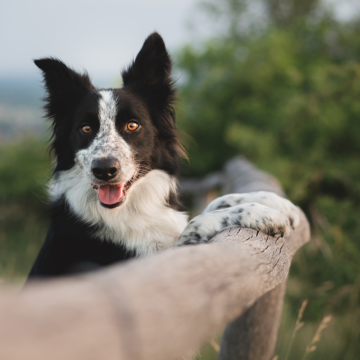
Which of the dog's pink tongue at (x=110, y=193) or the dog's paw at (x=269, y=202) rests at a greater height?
the dog's paw at (x=269, y=202)

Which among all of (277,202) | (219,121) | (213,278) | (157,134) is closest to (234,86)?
(219,121)

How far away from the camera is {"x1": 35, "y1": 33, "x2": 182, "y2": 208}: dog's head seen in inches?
101

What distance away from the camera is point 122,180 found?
2.56 meters

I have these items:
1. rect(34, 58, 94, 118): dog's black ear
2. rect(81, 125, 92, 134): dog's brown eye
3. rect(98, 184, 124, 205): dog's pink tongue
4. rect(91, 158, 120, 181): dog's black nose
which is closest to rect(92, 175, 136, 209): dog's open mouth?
rect(98, 184, 124, 205): dog's pink tongue

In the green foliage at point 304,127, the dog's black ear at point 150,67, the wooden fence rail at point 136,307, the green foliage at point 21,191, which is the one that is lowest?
the green foliage at point 21,191

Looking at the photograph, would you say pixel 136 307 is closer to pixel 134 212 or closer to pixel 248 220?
pixel 248 220

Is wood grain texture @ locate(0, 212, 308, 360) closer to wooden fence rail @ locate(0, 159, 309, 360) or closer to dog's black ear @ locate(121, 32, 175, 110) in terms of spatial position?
wooden fence rail @ locate(0, 159, 309, 360)

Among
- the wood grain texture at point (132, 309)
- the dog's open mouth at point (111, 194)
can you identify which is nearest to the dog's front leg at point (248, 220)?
the dog's open mouth at point (111, 194)

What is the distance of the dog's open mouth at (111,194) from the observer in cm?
252

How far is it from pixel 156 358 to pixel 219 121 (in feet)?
26.9

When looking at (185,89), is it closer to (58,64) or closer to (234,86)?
(234,86)

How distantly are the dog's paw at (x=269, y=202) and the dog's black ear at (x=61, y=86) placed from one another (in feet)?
4.95

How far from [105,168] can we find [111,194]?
9.5 inches

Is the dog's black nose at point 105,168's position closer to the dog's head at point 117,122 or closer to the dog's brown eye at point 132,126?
the dog's head at point 117,122
